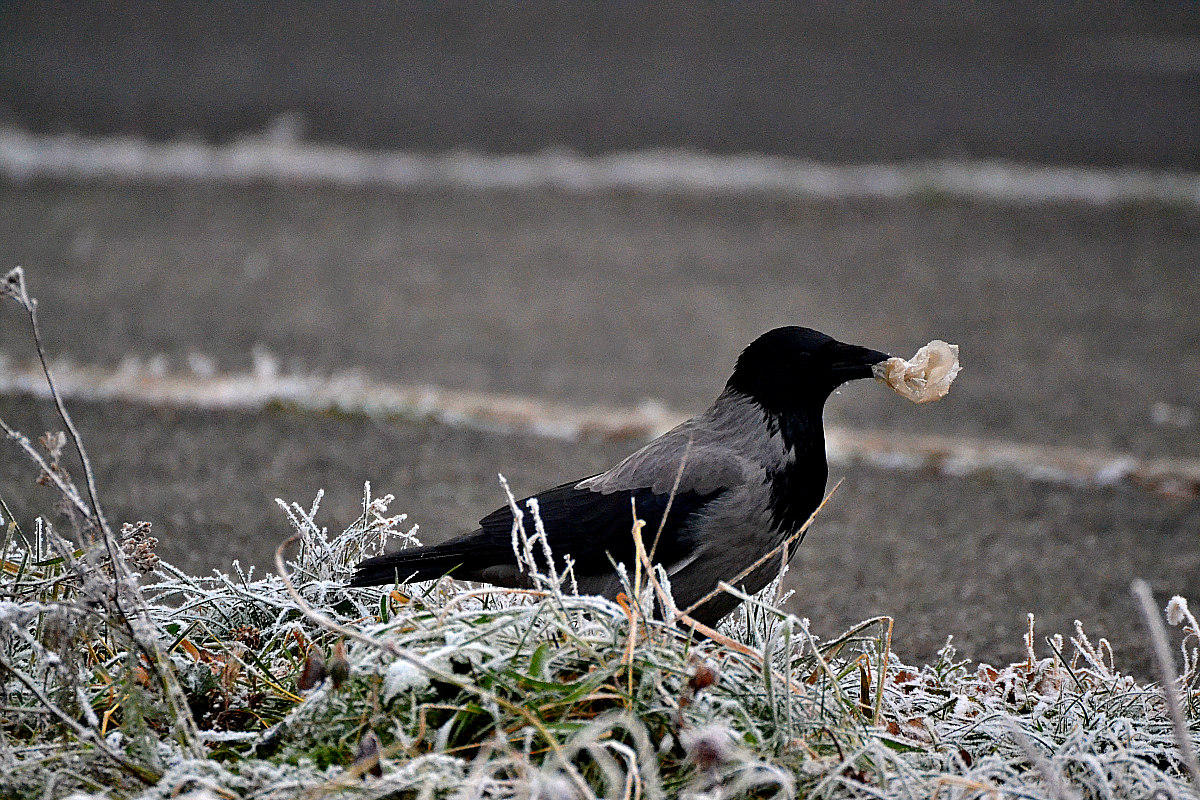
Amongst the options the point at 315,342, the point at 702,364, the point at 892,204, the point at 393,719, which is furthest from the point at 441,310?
the point at 393,719

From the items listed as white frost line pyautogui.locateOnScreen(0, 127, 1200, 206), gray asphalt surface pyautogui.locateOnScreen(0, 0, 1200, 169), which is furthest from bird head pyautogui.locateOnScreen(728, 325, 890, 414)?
gray asphalt surface pyautogui.locateOnScreen(0, 0, 1200, 169)

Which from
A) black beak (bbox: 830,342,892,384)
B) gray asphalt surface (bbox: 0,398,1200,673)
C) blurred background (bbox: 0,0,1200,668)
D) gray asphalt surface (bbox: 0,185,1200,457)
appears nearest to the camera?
black beak (bbox: 830,342,892,384)

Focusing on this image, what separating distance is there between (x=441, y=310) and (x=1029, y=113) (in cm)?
461

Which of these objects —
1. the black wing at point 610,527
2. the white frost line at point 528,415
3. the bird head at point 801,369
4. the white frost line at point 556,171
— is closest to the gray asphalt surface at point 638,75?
the white frost line at point 556,171

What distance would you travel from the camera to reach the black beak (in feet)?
7.81

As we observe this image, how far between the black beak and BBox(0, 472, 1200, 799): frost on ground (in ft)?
1.70

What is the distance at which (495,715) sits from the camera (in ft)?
5.72

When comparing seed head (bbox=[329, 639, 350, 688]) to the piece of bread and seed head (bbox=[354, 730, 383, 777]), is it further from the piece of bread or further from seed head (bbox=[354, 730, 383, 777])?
the piece of bread

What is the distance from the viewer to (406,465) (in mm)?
4129

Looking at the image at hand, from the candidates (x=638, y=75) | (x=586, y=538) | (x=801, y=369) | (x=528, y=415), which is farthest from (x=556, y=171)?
(x=586, y=538)

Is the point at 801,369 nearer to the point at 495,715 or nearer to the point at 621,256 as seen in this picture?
the point at 495,715

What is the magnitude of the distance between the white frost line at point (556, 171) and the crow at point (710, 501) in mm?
5354

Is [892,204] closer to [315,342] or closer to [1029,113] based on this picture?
[1029,113]

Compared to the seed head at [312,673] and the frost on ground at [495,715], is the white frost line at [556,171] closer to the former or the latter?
the frost on ground at [495,715]
